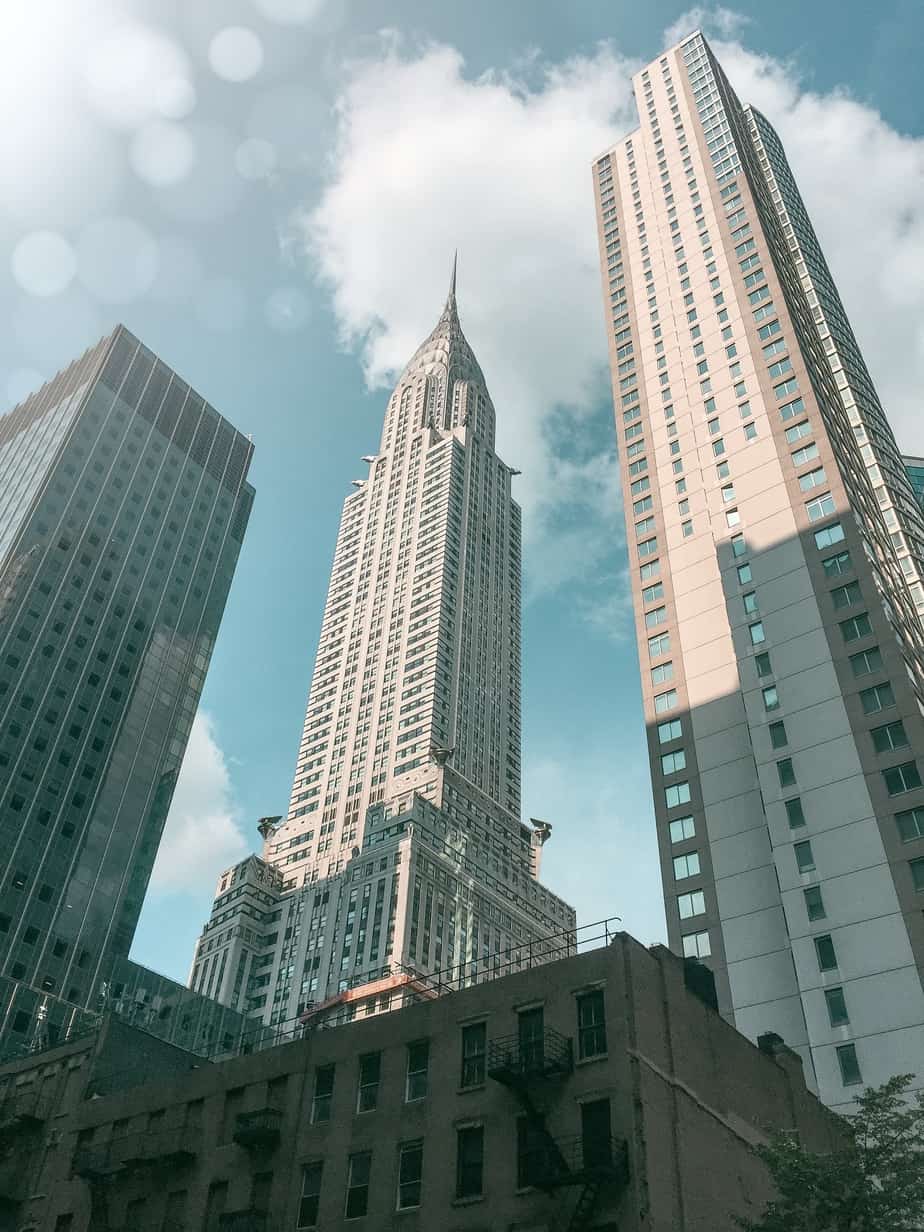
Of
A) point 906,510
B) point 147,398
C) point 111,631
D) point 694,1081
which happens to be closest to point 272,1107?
point 694,1081

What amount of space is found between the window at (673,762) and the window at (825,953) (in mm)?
18260

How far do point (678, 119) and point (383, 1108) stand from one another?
12258 centimetres

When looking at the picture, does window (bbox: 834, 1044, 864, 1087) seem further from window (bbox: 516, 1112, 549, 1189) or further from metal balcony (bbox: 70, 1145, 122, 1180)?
metal balcony (bbox: 70, 1145, 122, 1180)

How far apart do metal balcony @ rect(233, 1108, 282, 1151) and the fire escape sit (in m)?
9.14

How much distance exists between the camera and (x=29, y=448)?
469ft

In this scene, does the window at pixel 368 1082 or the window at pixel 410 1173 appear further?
the window at pixel 368 1082

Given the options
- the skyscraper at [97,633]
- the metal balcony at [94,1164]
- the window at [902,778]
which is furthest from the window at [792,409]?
the skyscraper at [97,633]

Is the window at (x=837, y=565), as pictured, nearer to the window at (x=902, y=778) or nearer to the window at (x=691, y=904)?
the window at (x=902, y=778)

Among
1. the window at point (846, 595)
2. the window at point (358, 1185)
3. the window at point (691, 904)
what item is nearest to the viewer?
the window at point (358, 1185)

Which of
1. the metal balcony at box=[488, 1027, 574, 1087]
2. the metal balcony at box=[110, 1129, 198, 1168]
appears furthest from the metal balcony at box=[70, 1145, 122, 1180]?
the metal balcony at box=[488, 1027, 574, 1087]

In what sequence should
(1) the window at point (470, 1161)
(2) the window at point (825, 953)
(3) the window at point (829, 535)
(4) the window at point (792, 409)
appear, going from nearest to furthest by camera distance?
1. (1) the window at point (470, 1161)
2. (2) the window at point (825, 953)
3. (3) the window at point (829, 535)
4. (4) the window at point (792, 409)

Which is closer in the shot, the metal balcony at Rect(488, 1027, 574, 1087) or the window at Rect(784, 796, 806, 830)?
the metal balcony at Rect(488, 1027, 574, 1087)

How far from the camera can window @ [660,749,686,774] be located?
79.5 metres

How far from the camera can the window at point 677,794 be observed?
77625 mm
